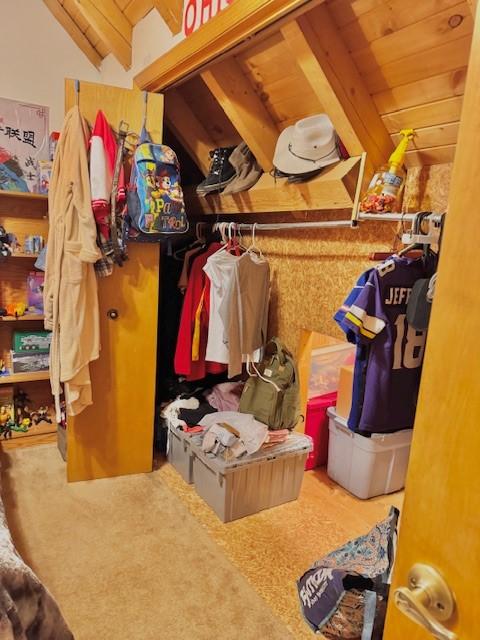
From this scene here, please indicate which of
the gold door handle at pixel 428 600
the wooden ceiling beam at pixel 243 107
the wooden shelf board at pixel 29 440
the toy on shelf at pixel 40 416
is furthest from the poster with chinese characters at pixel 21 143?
the gold door handle at pixel 428 600

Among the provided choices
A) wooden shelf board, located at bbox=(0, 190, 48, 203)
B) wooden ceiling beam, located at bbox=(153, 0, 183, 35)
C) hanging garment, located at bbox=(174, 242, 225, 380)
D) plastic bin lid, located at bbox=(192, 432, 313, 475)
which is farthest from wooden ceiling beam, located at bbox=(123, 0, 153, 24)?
plastic bin lid, located at bbox=(192, 432, 313, 475)

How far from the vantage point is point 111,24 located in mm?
2514

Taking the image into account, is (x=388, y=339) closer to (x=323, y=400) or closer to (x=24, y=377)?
(x=323, y=400)

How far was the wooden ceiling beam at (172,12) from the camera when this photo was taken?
205cm

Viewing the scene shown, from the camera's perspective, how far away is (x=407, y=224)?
208 cm

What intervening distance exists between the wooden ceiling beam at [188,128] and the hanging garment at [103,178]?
0.73 metres

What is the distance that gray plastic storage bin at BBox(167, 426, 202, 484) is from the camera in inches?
102

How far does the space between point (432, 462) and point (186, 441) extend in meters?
2.08

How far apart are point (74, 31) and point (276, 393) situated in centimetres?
270

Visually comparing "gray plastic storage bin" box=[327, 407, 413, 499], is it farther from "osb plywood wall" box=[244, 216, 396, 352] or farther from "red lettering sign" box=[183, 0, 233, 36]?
"red lettering sign" box=[183, 0, 233, 36]

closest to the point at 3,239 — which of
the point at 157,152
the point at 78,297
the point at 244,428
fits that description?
the point at 78,297

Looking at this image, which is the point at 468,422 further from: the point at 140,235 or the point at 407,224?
the point at 140,235

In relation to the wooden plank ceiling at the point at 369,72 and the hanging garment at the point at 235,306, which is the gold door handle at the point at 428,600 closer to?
the wooden plank ceiling at the point at 369,72

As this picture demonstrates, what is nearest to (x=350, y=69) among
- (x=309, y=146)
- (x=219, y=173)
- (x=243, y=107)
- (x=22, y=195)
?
→ (x=309, y=146)
